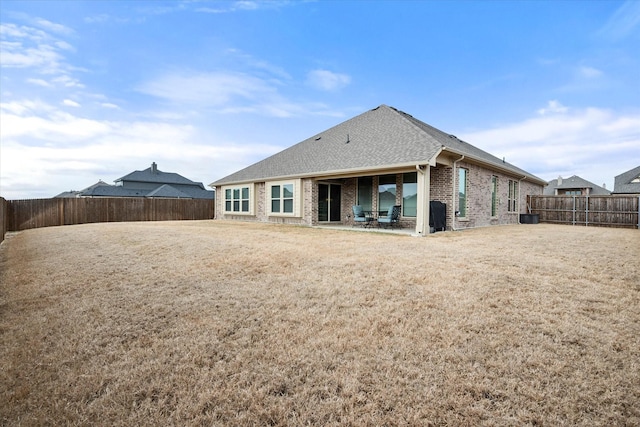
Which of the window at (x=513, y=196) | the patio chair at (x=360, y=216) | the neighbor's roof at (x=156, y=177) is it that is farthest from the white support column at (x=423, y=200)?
the neighbor's roof at (x=156, y=177)

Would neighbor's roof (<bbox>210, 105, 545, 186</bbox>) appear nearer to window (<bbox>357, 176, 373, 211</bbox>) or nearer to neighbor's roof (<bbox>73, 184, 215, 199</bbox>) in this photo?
window (<bbox>357, 176, 373, 211</bbox>)

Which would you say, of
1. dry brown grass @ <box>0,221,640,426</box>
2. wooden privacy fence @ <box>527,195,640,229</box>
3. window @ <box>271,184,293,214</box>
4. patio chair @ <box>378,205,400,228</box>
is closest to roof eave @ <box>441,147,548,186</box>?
wooden privacy fence @ <box>527,195,640,229</box>

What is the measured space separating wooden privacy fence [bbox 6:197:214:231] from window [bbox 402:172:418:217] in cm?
1610

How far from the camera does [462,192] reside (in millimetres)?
12398

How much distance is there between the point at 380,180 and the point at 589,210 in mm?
12905

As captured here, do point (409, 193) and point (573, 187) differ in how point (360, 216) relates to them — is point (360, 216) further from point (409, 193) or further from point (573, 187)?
point (573, 187)

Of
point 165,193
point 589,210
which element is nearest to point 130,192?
point 165,193

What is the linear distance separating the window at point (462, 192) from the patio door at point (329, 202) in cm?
562

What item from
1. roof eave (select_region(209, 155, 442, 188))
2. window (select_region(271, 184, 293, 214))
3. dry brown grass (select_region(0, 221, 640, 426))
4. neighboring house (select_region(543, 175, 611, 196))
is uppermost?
neighboring house (select_region(543, 175, 611, 196))

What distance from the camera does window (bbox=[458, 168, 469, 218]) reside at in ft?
39.9

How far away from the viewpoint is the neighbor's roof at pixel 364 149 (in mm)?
11172

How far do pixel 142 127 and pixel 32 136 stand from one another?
5.11 meters

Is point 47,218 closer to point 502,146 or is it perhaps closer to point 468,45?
point 468,45

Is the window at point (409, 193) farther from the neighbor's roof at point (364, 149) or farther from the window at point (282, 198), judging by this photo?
the window at point (282, 198)
